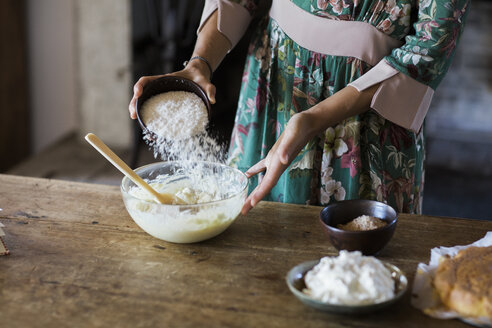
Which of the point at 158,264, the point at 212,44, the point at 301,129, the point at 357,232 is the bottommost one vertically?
the point at 158,264

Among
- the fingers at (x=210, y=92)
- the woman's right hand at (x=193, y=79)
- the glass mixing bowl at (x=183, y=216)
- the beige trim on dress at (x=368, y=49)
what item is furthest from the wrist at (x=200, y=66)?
the glass mixing bowl at (x=183, y=216)

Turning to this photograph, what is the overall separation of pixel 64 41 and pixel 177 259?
9.98 ft

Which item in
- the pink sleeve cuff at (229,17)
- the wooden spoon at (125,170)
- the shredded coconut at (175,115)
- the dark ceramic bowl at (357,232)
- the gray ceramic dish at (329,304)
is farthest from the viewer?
the pink sleeve cuff at (229,17)

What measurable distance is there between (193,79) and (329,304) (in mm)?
754

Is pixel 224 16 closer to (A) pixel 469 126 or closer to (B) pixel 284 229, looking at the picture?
(B) pixel 284 229

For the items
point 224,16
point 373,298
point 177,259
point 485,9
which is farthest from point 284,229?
point 485,9

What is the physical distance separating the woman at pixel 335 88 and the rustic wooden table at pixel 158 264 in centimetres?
14

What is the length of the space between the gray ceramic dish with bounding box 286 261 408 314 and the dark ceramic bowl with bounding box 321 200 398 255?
72mm

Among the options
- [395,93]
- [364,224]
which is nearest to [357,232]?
[364,224]

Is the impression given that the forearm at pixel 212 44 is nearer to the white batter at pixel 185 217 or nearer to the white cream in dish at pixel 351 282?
the white batter at pixel 185 217

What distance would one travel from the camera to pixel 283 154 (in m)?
1.28

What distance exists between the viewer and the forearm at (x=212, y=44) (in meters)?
1.61

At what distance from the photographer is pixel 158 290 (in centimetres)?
105

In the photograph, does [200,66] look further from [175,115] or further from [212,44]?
[175,115]
